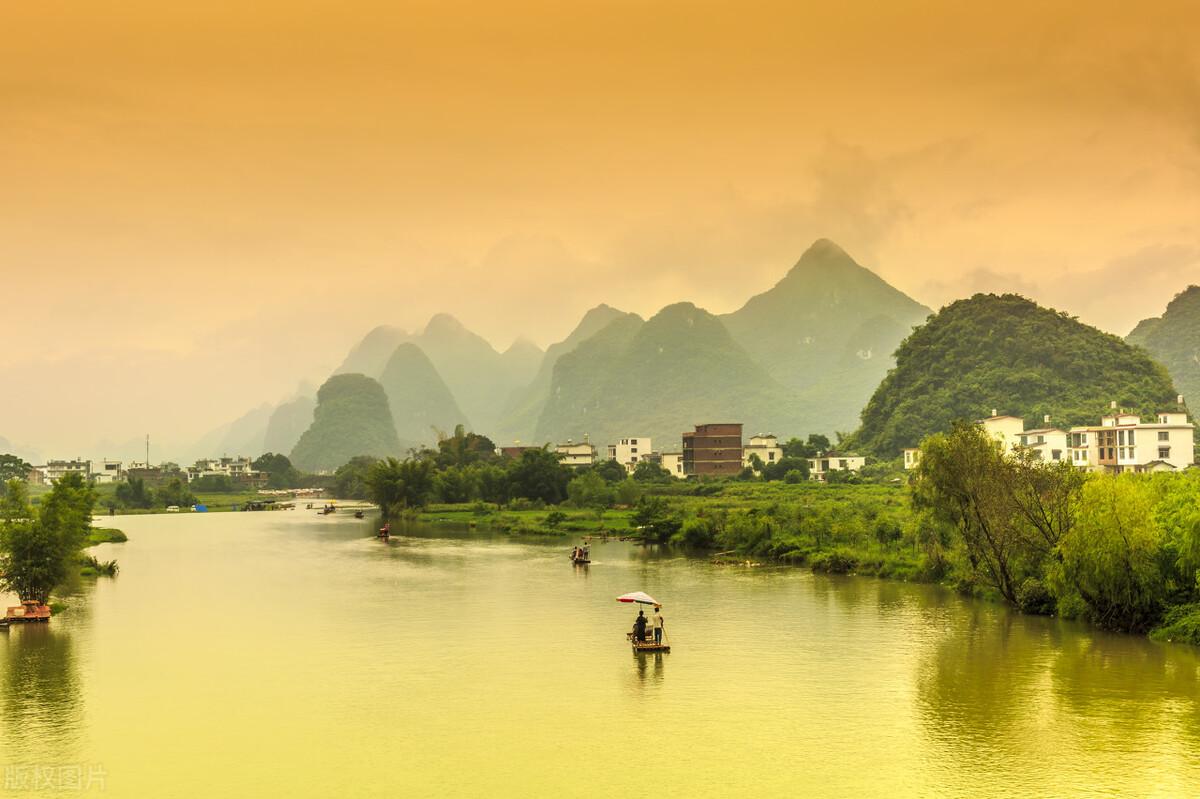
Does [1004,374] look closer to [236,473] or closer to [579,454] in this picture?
[579,454]

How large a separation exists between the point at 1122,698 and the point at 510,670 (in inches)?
560

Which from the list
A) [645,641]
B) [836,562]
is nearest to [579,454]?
[836,562]

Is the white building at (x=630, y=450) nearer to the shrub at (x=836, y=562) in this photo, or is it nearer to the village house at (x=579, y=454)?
the village house at (x=579, y=454)

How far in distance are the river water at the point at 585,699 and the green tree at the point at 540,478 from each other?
178 ft

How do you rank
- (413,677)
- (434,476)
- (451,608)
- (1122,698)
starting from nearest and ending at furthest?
(1122,698), (413,677), (451,608), (434,476)

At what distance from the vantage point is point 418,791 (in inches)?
672

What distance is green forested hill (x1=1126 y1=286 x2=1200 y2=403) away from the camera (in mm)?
145125

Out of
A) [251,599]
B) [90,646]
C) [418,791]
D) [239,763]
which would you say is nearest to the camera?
[418,791]

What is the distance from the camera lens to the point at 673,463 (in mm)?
132250

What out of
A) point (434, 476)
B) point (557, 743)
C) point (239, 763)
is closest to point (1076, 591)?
point (557, 743)

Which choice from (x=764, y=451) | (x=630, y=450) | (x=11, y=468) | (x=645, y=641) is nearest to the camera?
(x=645, y=641)

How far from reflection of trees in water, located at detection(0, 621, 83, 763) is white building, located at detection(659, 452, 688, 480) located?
335 feet

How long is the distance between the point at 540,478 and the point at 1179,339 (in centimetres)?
10919

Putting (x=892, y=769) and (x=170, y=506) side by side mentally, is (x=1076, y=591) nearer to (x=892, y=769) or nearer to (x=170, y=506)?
(x=892, y=769)
